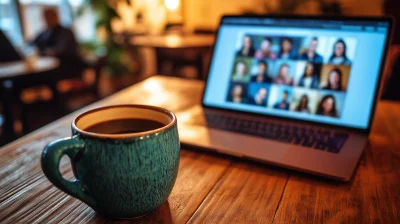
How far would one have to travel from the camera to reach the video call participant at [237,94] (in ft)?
2.02

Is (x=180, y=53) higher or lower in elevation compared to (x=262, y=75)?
lower

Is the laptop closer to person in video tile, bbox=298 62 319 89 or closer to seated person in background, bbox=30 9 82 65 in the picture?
person in video tile, bbox=298 62 319 89

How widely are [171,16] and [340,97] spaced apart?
14.0 ft

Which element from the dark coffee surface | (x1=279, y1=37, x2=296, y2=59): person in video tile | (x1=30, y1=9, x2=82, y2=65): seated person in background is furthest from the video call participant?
(x1=30, y1=9, x2=82, y2=65): seated person in background

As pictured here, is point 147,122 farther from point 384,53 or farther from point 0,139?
point 0,139

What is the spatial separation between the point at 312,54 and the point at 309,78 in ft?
0.15

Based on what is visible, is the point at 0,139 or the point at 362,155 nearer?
the point at 362,155

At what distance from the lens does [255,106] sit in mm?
602

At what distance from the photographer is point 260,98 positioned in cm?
60

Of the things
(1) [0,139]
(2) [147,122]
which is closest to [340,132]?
(2) [147,122]

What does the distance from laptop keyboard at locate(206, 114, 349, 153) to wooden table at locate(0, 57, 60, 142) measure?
→ 5.28ft

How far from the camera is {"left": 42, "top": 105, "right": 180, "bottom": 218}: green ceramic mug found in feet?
0.88

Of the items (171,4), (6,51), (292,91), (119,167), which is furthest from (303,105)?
(171,4)

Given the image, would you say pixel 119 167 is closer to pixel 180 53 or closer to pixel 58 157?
pixel 58 157
